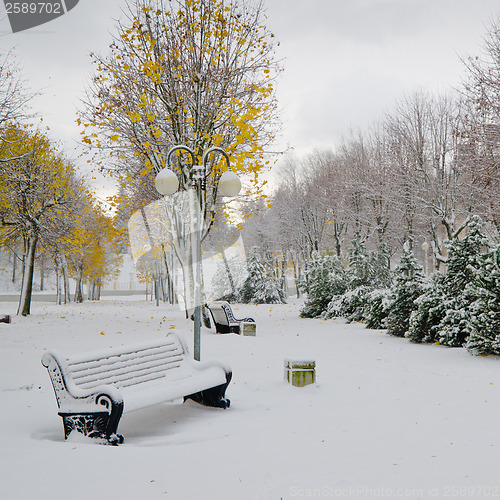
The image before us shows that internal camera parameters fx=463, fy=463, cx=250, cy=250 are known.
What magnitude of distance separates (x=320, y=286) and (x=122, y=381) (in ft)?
50.6

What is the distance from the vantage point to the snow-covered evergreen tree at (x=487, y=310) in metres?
8.91

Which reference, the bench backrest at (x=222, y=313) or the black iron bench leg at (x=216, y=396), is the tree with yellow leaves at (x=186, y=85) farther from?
the black iron bench leg at (x=216, y=396)

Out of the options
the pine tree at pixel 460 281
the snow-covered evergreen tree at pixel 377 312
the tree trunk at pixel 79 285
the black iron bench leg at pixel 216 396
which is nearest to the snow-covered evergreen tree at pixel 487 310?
the pine tree at pixel 460 281

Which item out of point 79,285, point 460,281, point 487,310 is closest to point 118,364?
point 487,310

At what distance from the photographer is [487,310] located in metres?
9.02

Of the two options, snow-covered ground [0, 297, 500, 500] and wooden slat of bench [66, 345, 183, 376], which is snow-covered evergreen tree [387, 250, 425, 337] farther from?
wooden slat of bench [66, 345, 183, 376]

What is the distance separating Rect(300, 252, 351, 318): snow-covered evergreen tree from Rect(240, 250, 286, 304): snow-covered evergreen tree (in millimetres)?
11926

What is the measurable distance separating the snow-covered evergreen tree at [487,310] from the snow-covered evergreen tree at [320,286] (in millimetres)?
10363

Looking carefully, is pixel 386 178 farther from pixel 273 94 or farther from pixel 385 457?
pixel 385 457

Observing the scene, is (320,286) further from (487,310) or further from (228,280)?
(228,280)

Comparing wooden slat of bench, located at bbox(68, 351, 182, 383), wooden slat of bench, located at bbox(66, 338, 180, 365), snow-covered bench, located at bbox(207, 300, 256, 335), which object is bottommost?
snow-covered bench, located at bbox(207, 300, 256, 335)

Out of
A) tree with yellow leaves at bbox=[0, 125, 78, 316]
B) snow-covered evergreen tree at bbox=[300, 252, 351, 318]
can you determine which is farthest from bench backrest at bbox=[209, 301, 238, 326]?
tree with yellow leaves at bbox=[0, 125, 78, 316]

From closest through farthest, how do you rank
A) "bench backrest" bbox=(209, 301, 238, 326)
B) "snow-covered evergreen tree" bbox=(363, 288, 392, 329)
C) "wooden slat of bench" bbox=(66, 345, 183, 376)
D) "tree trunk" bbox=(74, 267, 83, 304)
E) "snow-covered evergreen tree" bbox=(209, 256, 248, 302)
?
"wooden slat of bench" bbox=(66, 345, 183, 376) < "bench backrest" bbox=(209, 301, 238, 326) < "snow-covered evergreen tree" bbox=(363, 288, 392, 329) < "snow-covered evergreen tree" bbox=(209, 256, 248, 302) < "tree trunk" bbox=(74, 267, 83, 304)

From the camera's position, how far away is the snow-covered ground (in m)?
3.38
